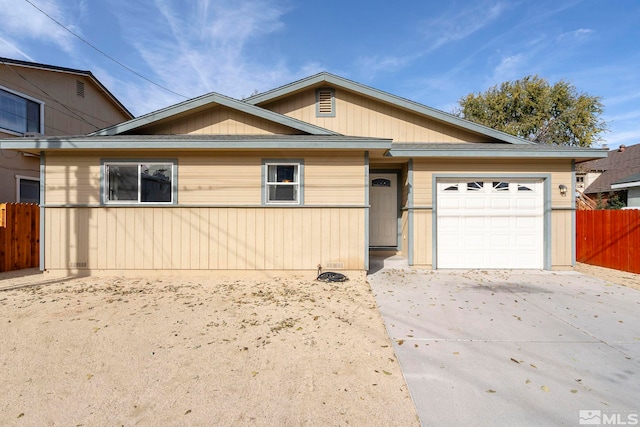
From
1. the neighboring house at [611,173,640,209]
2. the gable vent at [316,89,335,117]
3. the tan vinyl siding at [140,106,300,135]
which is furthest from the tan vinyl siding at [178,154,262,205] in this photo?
the neighboring house at [611,173,640,209]

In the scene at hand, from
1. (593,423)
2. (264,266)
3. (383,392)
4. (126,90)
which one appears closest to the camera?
(593,423)

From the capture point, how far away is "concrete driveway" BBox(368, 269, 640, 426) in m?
2.40

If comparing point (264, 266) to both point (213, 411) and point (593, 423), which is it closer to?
point (213, 411)

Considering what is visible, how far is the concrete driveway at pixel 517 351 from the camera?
240 centimetres

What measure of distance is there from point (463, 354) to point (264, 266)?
4.58 metres

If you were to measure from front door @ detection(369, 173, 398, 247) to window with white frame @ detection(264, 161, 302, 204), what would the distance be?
2562mm

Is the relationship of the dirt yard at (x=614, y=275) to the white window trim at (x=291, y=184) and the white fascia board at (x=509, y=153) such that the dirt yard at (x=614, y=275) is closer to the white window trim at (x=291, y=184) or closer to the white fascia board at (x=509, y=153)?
the white fascia board at (x=509, y=153)

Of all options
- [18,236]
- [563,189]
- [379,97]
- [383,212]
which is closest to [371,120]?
[379,97]

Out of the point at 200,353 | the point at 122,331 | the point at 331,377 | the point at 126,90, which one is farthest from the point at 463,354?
the point at 126,90

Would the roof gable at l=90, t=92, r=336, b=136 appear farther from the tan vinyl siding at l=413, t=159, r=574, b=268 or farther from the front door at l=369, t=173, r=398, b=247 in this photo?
the tan vinyl siding at l=413, t=159, r=574, b=268

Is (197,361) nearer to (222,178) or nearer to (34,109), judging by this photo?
(222,178)

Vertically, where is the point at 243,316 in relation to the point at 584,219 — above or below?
Result: below

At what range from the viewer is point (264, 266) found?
270 inches

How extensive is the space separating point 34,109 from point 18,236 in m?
6.64
